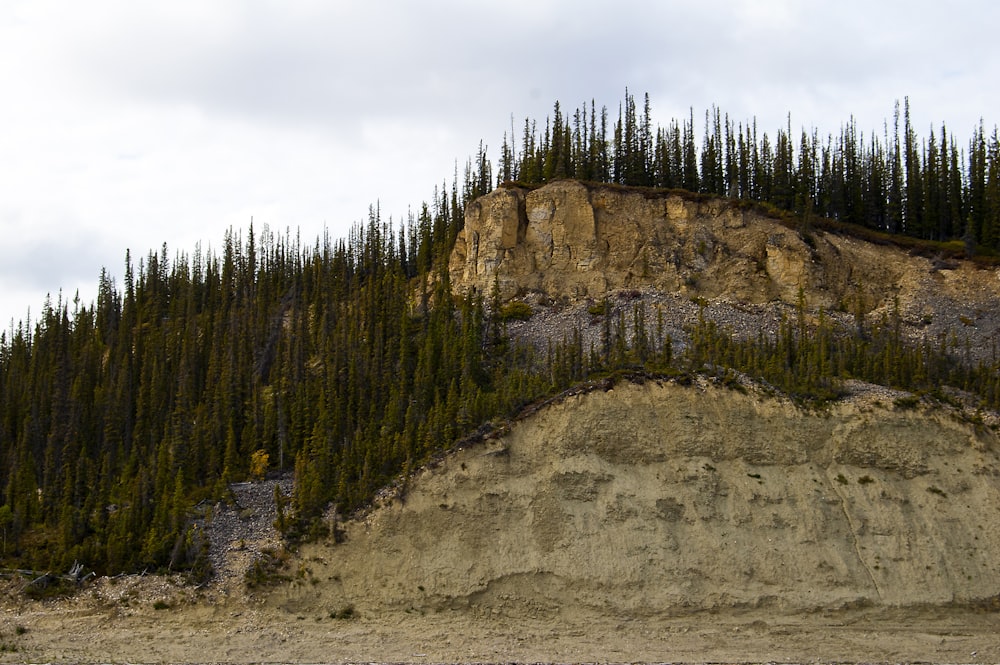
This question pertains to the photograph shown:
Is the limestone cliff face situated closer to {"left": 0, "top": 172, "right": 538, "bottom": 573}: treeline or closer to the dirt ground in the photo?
{"left": 0, "top": 172, "right": 538, "bottom": 573}: treeline

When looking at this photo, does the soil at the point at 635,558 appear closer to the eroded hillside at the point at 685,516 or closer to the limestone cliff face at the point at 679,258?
the eroded hillside at the point at 685,516

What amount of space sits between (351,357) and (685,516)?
27559 millimetres

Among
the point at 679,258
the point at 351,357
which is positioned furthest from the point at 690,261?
the point at 351,357

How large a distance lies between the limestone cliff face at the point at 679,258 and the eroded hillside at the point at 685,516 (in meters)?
19.8

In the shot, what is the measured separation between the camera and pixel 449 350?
197ft

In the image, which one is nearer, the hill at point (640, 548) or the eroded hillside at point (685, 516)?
the hill at point (640, 548)

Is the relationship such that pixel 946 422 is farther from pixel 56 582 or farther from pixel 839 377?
pixel 56 582

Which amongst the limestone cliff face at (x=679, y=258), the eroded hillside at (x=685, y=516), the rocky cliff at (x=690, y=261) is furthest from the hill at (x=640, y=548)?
the limestone cliff face at (x=679, y=258)

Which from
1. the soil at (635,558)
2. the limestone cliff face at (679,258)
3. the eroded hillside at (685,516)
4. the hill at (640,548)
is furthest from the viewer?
the limestone cliff face at (679,258)

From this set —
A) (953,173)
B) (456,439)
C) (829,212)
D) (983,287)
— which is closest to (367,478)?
(456,439)

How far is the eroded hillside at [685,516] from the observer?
41.9m

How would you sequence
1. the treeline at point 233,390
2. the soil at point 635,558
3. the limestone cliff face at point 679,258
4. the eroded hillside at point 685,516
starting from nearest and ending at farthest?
the soil at point 635,558 < the eroded hillside at point 685,516 < the treeline at point 233,390 < the limestone cliff face at point 679,258

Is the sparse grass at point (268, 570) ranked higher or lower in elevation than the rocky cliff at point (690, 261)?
lower

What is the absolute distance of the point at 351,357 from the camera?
64.4m
